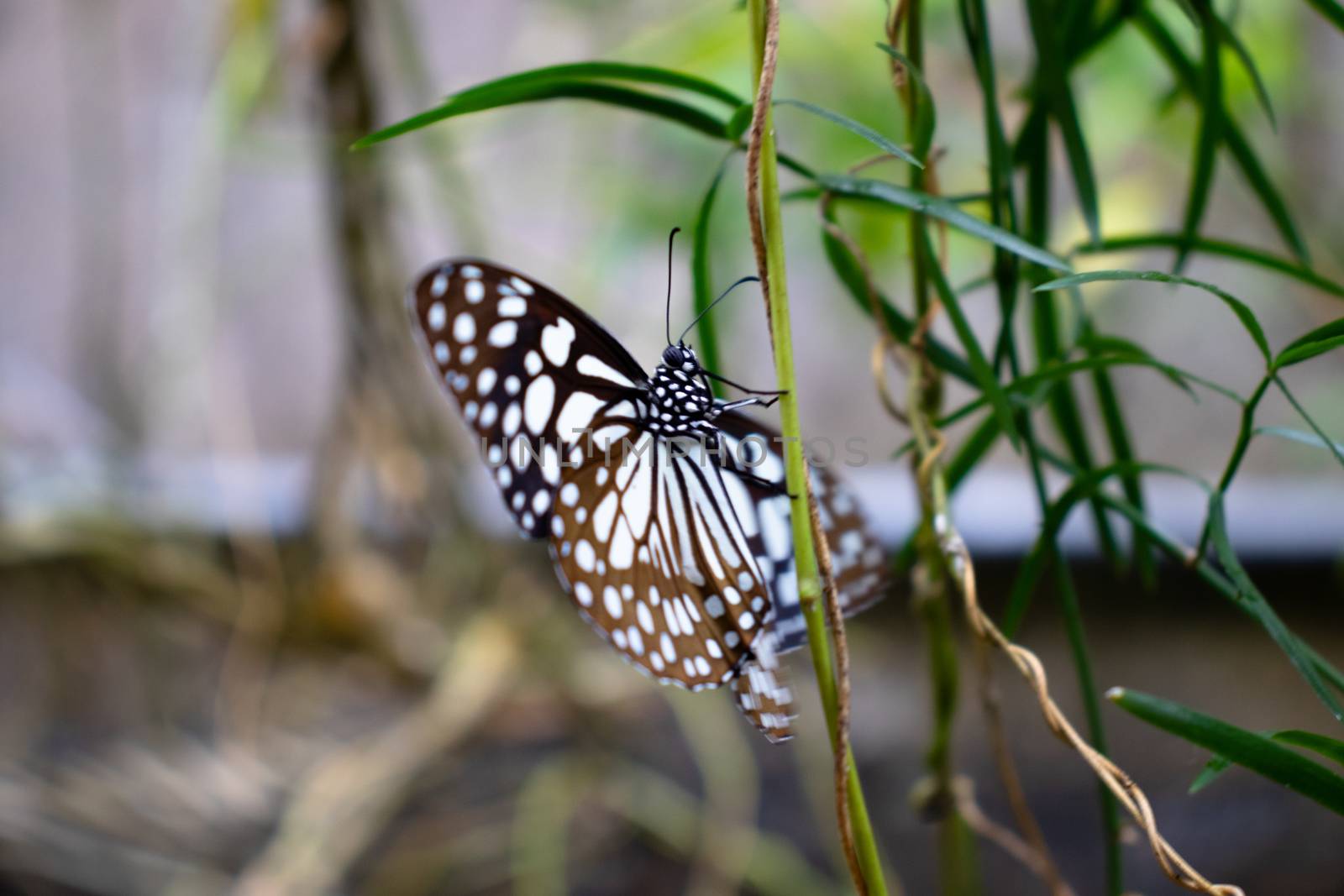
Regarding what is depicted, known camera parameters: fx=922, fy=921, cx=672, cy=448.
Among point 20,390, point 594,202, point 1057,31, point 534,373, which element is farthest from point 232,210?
point 1057,31

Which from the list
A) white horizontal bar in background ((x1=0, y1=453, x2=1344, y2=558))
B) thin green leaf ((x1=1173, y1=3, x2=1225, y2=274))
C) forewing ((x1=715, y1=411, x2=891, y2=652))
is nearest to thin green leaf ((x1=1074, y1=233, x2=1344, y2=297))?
thin green leaf ((x1=1173, y1=3, x2=1225, y2=274))

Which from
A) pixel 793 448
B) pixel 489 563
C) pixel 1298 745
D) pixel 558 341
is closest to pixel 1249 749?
pixel 1298 745

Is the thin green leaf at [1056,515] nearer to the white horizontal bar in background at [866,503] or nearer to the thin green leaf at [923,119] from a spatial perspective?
the thin green leaf at [923,119]

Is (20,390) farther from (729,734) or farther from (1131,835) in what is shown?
(1131,835)

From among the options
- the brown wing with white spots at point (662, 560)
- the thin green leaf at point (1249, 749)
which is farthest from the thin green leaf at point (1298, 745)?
the brown wing with white spots at point (662, 560)

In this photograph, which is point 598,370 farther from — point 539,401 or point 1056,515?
point 1056,515

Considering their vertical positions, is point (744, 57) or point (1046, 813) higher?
point (744, 57)
